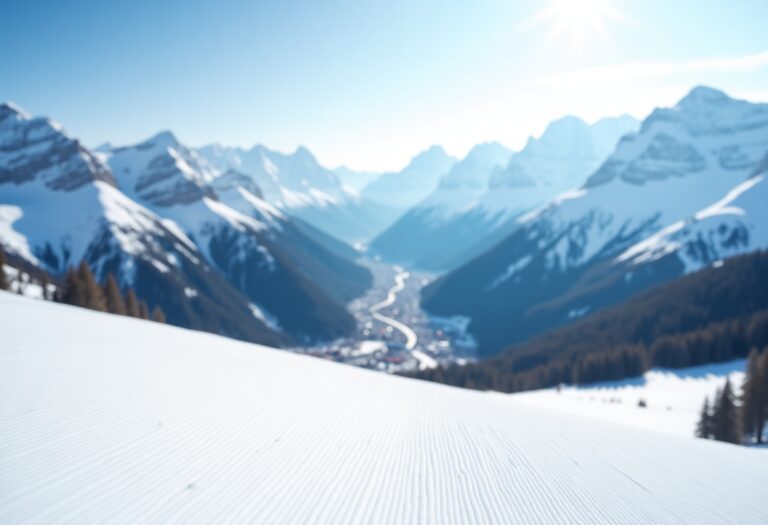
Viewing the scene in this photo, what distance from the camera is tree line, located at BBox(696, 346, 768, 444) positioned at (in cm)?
3619

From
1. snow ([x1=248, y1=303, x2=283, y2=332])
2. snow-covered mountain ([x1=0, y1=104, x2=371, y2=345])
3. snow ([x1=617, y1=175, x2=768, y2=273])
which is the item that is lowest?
snow ([x1=248, y1=303, x2=283, y2=332])

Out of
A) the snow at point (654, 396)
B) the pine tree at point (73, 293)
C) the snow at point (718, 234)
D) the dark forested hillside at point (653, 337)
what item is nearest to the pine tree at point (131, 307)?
the pine tree at point (73, 293)

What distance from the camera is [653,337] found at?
96.4 m

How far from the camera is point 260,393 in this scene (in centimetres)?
1541

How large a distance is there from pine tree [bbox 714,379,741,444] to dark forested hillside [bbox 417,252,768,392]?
32.8 meters

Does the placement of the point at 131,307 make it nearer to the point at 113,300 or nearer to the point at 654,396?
the point at 113,300

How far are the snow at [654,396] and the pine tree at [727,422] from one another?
8.32 ft

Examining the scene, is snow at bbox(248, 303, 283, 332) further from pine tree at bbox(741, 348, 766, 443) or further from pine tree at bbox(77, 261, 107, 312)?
pine tree at bbox(741, 348, 766, 443)

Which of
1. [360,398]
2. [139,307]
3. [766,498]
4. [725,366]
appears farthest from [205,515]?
[725,366]

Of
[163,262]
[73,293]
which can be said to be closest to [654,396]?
[73,293]

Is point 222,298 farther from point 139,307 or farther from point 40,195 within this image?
point 40,195

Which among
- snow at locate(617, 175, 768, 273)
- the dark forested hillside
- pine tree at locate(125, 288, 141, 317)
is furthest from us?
snow at locate(617, 175, 768, 273)

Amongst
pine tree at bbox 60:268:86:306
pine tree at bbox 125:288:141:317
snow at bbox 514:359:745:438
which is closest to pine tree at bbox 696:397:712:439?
snow at bbox 514:359:745:438

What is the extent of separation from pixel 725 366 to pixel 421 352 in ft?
321
